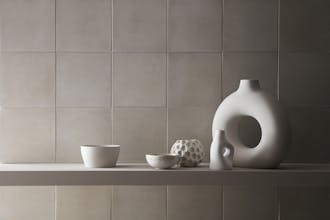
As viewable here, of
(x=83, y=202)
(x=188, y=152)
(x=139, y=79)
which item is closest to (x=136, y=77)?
(x=139, y=79)

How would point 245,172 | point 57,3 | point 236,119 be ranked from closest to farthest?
point 245,172, point 236,119, point 57,3

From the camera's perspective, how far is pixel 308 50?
156cm

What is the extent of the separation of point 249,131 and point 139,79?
14.8 inches

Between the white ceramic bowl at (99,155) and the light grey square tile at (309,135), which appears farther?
the light grey square tile at (309,135)

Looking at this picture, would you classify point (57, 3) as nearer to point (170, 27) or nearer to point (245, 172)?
point (170, 27)

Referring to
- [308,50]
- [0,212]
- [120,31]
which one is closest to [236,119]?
[308,50]

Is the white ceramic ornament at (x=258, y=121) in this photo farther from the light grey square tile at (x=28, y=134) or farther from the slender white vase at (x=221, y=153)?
the light grey square tile at (x=28, y=134)

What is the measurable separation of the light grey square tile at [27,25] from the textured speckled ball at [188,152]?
50 centimetres

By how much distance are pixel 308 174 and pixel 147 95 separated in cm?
54

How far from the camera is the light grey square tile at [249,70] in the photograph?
155cm

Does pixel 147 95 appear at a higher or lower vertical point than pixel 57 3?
lower

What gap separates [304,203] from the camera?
1565mm

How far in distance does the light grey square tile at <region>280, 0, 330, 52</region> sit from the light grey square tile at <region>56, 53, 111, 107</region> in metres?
0.56

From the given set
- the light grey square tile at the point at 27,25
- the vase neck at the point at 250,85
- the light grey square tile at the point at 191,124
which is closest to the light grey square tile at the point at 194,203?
the light grey square tile at the point at 191,124
